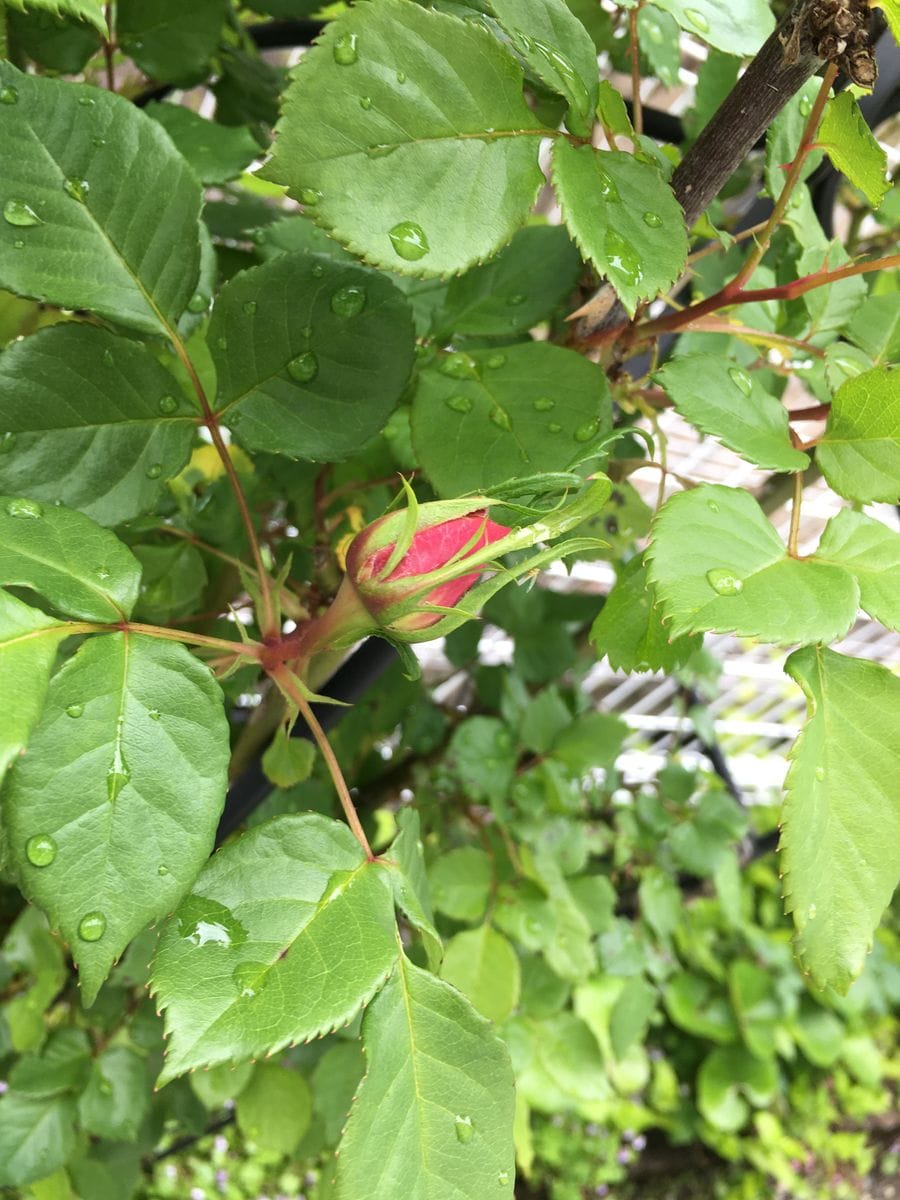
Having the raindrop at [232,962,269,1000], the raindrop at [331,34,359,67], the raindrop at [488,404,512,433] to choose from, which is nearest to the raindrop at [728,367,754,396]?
the raindrop at [488,404,512,433]

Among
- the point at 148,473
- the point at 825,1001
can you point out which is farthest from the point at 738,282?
the point at 825,1001

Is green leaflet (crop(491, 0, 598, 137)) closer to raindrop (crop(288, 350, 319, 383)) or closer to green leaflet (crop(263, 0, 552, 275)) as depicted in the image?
green leaflet (crop(263, 0, 552, 275))

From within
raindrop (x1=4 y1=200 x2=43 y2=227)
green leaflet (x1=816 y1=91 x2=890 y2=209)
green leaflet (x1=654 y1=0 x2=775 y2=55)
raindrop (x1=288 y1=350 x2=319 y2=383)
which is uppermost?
green leaflet (x1=654 y1=0 x2=775 y2=55)

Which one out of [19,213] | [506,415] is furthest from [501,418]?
[19,213]

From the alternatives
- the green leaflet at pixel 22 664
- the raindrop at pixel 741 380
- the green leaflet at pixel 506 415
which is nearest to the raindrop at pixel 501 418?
the green leaflet at pixel 506 415

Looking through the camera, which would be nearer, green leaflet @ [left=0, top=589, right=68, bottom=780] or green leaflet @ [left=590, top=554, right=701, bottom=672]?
green leaflet @ [left=0, top=589, right=68, bottom=780]

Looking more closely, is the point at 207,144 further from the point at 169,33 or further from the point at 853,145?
the point at 853,145
